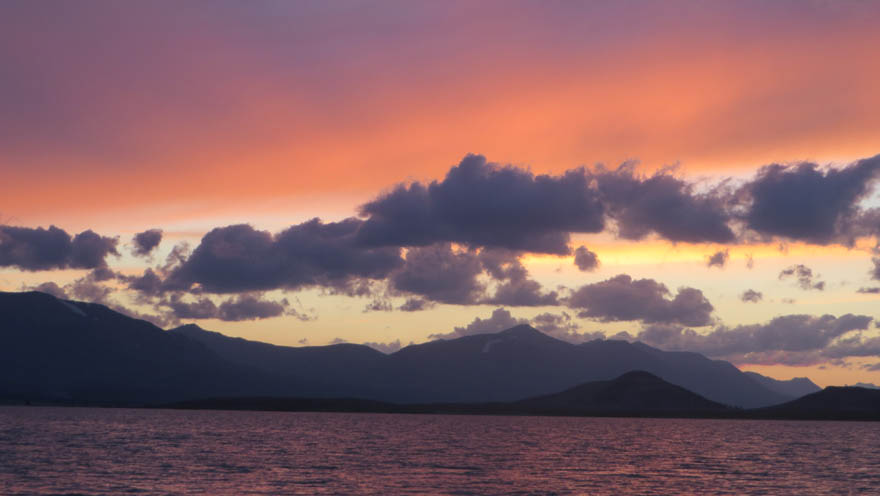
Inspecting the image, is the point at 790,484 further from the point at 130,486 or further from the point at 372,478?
the point at 130,486

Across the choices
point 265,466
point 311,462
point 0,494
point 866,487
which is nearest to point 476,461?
point 311,462

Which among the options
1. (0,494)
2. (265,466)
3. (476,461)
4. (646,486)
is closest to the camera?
(0,494)

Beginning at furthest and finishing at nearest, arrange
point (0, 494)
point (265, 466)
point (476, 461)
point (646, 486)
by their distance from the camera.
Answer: point (476, 461)
point (265, 466)
point (646, 486)
point (0, 494)

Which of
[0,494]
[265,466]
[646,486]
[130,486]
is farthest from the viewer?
[265,466]

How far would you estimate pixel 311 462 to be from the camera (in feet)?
406

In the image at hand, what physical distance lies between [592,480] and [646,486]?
7.93m

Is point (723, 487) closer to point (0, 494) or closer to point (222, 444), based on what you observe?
point (0, 494)

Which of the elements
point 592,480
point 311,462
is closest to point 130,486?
point 311,462

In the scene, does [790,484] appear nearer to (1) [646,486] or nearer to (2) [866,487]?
(2) [866,487]

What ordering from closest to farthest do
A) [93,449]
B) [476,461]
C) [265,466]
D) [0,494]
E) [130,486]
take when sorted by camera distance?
[0,494], [130,486], [265,466], [476,461], [93,449]

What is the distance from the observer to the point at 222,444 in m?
164

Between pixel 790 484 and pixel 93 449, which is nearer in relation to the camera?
pixel 790 484

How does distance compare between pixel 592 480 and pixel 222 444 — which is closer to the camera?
pixel 592 480

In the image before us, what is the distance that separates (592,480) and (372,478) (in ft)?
87.3
